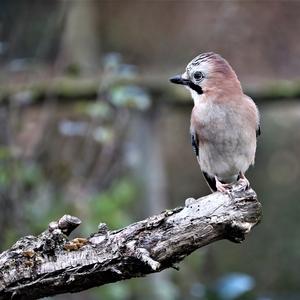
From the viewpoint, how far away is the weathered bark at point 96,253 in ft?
8.90

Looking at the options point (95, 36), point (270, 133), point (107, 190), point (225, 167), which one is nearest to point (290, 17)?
point (270, 133)

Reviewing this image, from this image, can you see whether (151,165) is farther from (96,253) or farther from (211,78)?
(96,253)

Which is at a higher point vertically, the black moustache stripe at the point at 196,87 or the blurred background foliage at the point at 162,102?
the blurred background foliage at the point at 162,102

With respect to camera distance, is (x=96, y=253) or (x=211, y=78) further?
(x=211, y=78)

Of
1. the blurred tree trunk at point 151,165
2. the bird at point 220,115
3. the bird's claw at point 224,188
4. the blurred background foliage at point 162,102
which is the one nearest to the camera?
the bird's claw at point 224,188

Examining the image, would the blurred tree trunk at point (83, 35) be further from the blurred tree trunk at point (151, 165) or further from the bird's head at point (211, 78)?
the bird's head at point (211, 78)

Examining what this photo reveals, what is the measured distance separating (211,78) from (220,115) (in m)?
0.18

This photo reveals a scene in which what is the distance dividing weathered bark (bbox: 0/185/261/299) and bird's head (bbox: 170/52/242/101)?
52.0 inches

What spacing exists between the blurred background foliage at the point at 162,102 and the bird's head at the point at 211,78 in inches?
63.9

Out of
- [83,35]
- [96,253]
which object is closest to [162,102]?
[83,35]

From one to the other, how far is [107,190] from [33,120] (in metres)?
0.68

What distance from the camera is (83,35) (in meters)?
6.11

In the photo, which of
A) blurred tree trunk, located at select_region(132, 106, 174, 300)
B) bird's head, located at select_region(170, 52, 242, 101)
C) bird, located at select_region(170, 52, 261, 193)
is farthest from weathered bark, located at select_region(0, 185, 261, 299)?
blurred tree trunk, located at select_region(132, 106, 174, 300)

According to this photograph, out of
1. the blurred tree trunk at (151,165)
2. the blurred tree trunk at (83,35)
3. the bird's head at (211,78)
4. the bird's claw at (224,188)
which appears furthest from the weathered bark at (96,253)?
the blurred tree trunk at (83,35)
